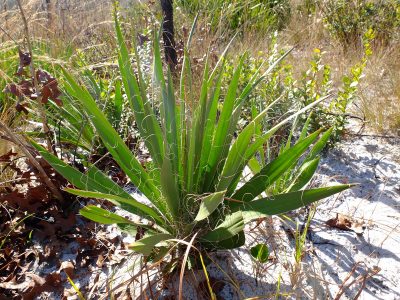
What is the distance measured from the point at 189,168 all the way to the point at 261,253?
1.49 feet

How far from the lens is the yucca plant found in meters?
1.52

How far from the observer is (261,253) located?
5.43 ft

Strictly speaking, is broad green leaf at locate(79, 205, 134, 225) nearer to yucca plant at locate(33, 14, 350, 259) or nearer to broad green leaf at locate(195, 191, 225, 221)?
yucca plant at locate(33, 14, 350, 259)

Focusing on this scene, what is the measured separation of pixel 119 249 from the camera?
→ 1852 millimetres

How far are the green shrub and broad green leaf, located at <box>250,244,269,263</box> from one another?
3.05 m

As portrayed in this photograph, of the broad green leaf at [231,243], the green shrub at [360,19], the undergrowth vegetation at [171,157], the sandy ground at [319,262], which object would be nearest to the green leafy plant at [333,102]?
the undergrowth vegetation at [171,157]

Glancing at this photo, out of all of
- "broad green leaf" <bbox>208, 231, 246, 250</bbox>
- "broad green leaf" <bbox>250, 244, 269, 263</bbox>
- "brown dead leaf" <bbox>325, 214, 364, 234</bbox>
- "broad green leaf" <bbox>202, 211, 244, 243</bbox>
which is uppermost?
"broad green leaf" <bbox>202, 211, 244, 243</bbox>

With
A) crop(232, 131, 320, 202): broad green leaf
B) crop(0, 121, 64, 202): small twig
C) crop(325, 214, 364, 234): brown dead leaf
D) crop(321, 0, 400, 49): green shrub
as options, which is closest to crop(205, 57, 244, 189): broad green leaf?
crop(232, 131, 320, 202): broad green leaf

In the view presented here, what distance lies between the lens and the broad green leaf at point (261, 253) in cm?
164

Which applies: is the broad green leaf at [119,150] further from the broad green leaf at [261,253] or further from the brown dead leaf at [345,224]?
the brown dead leaf at [345,224]

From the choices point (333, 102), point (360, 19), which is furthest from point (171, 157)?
point (360, 19)

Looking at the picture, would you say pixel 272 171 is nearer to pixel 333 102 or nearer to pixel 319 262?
pixel 319 262

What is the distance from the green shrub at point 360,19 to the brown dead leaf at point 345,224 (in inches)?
102

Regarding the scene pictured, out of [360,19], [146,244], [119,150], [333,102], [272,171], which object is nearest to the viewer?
[146,244]
